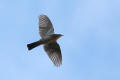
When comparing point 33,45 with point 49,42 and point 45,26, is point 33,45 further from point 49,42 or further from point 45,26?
point 45,26

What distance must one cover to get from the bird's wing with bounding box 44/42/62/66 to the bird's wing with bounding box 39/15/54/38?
62 centimetres

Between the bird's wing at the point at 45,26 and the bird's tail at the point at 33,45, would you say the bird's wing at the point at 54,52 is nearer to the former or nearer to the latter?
the bird's tail at the point at 33,45

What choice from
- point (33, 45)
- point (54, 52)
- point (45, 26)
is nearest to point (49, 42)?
point (54, 52)

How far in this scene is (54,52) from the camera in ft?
51.1

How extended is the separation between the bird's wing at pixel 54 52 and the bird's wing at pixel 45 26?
624 millimetres

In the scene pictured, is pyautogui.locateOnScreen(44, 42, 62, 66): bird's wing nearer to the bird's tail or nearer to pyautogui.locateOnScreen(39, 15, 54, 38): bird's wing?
the bird's tail

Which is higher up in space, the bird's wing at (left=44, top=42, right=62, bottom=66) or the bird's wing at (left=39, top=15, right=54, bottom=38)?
the bird's wing at (left=39, top=15, right=54, bottom=38)

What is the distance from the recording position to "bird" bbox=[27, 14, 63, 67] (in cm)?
1523

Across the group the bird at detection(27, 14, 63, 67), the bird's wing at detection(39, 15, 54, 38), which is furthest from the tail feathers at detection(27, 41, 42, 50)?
the bird's wing at detection(39, 15, 54, 38)

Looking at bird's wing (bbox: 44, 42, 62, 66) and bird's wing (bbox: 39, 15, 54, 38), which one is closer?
bird's wing (bbox: 44, 42, 62, 66)

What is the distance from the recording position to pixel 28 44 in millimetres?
15312

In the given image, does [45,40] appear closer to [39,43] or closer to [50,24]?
[39,43]

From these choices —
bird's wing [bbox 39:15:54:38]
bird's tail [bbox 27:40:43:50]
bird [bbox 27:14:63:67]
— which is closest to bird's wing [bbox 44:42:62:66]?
bird [bbox 27:14:63:67]

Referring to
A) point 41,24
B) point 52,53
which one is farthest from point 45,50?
point 41,24
